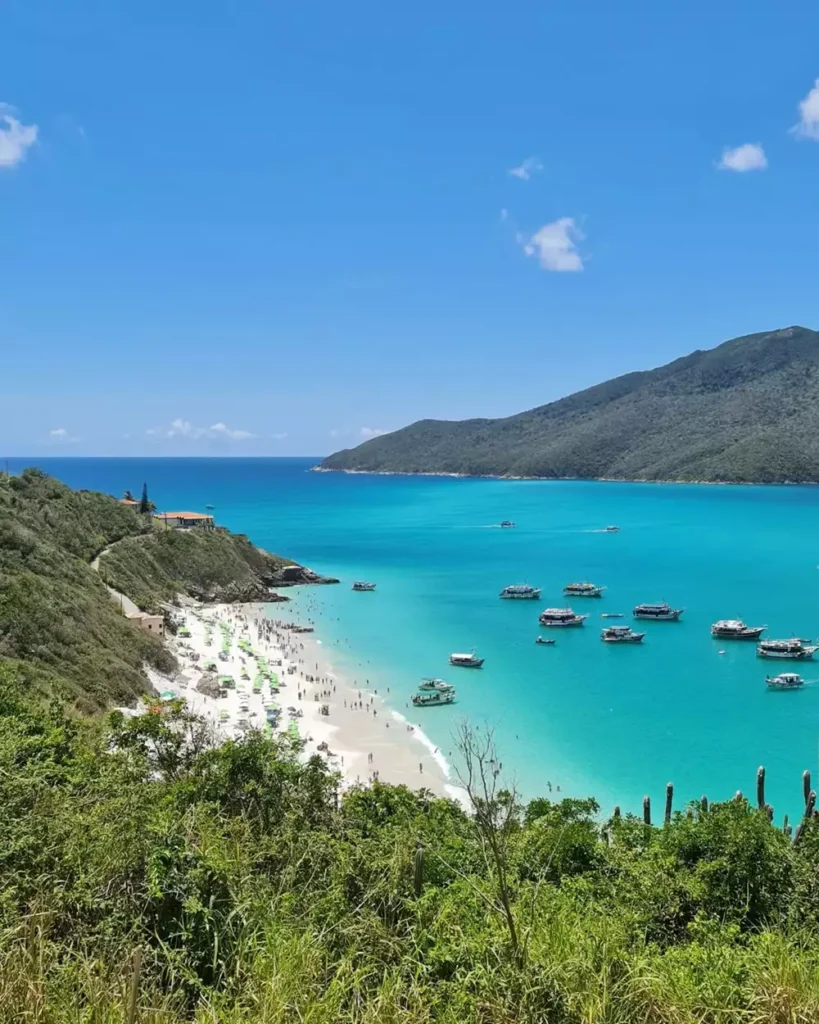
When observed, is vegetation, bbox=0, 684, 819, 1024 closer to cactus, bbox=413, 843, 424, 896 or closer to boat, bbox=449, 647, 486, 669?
cactus, bbox=413, 843, 424, 896

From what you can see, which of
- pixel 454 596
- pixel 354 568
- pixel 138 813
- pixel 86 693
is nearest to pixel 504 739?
pixel 86 693

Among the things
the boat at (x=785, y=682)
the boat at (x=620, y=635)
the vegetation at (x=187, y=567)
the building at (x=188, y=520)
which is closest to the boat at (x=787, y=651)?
the boat at (x=785, y=682)

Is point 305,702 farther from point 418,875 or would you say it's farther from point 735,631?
point 735,631

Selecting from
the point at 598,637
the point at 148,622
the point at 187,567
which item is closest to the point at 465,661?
the point at 598,637

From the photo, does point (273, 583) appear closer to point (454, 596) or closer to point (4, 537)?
point (454, 596)

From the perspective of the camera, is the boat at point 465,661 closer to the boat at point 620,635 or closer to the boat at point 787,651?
the boat at point 620,635

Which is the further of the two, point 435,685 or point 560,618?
point 560,618
